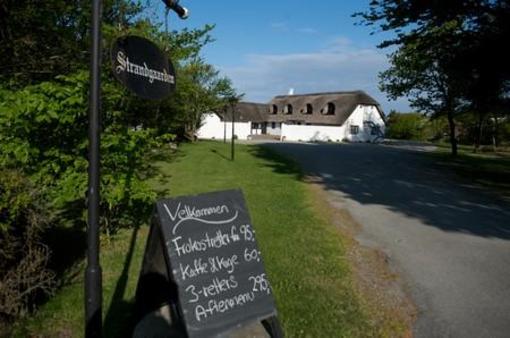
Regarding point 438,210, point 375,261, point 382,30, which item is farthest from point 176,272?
point 382,30

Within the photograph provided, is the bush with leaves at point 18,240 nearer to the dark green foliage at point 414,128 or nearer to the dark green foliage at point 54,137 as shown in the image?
the dark green foliage at point 54,137

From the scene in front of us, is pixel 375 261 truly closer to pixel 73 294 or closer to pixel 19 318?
pixel 73 294

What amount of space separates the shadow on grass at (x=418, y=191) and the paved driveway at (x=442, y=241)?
3 cm

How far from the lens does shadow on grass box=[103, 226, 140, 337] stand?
425cm

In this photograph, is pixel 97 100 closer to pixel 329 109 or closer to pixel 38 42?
pixel 38 42

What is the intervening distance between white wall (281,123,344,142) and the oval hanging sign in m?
50.1

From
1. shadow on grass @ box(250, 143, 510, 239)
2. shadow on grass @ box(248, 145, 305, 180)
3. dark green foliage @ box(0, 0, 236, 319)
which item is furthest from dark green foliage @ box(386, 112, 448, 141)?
dark green foliage @ box(0, 0, 236, 319)

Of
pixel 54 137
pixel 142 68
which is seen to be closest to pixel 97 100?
pixel 142 68

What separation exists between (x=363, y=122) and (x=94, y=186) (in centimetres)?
5226

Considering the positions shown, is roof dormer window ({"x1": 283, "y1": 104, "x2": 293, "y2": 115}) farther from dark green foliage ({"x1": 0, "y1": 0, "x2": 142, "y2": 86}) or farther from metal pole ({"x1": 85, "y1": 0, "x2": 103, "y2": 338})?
metal pole ({"x1": 85, "y1": 0, "x2": 103, "y2": 338})

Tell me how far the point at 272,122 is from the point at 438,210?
2008 inches

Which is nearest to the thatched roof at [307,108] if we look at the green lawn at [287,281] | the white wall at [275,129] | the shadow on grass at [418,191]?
the white wall at [275,129]

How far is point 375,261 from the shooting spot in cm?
681

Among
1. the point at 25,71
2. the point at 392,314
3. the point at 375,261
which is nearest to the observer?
the point at 392,314
